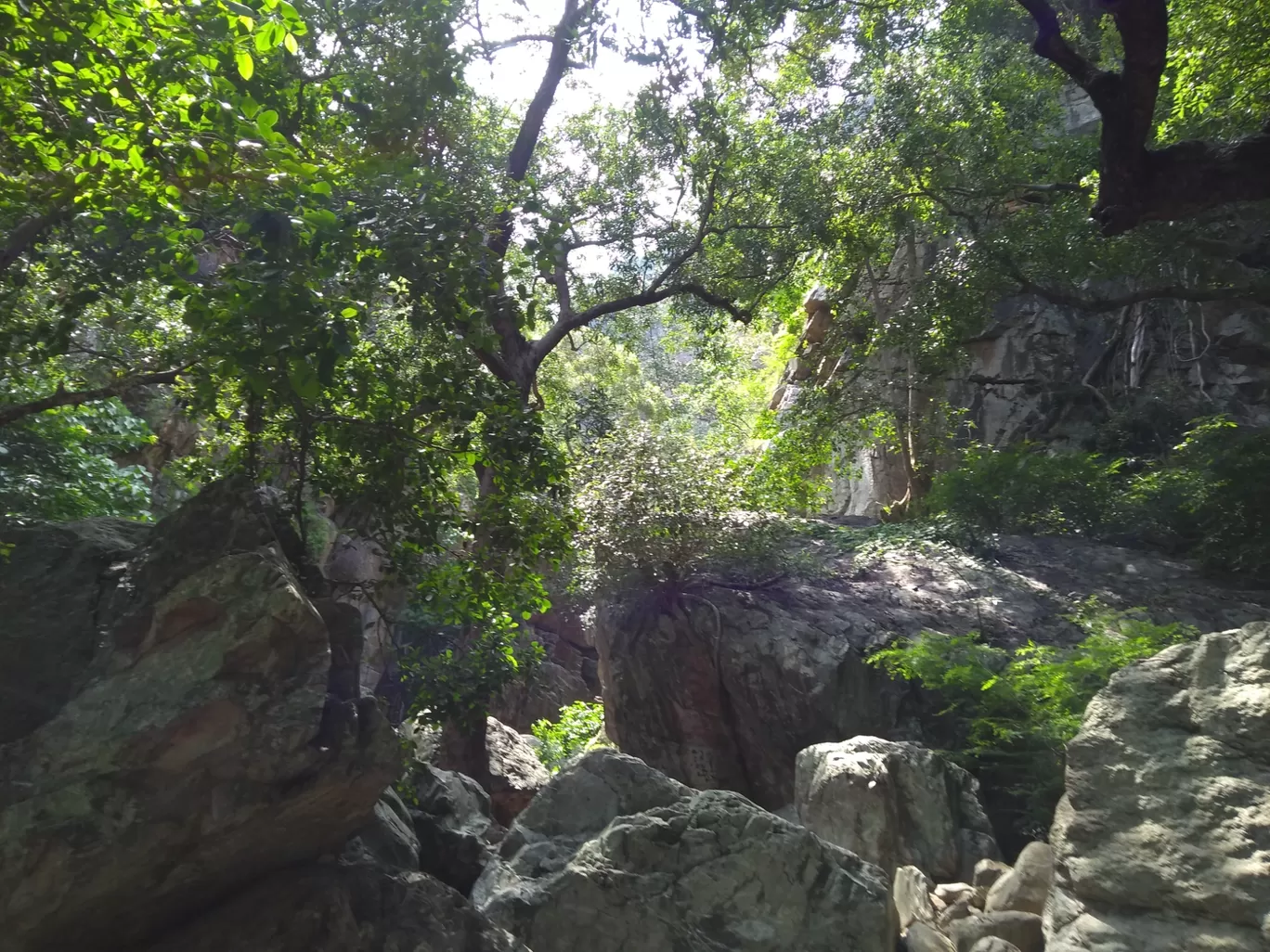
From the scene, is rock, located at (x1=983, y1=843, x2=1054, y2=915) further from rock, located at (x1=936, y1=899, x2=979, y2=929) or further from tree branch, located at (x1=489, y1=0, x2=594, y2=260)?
tree branch, located at (x1=489, y1=0, x2=594, y2=260)

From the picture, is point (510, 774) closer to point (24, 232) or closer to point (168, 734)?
point (168, 734)

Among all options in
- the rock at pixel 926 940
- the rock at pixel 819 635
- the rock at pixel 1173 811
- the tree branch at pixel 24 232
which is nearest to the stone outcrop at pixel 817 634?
the rock at pixel 819 635

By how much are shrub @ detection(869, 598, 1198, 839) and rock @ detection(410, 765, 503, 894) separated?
3844 mm

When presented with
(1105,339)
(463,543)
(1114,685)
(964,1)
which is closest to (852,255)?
(964,1)

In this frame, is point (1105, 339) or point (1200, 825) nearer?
point (1200, 825)

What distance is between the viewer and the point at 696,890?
4500mm

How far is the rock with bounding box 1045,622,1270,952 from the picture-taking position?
3432 mm

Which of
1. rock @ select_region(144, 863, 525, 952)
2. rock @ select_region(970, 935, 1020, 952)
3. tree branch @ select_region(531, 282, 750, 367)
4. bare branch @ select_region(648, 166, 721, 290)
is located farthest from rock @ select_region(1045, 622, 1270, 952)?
bare branch @ select_region(648, 166, 721, 290)

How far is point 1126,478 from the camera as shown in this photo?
1253 cm

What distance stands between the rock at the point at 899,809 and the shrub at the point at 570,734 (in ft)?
20.2

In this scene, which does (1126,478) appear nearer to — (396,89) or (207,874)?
(396,89)

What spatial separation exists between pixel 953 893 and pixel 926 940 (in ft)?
2.87

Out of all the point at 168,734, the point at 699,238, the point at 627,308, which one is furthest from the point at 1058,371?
the point at 168,734

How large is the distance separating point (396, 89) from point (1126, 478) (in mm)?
11310
